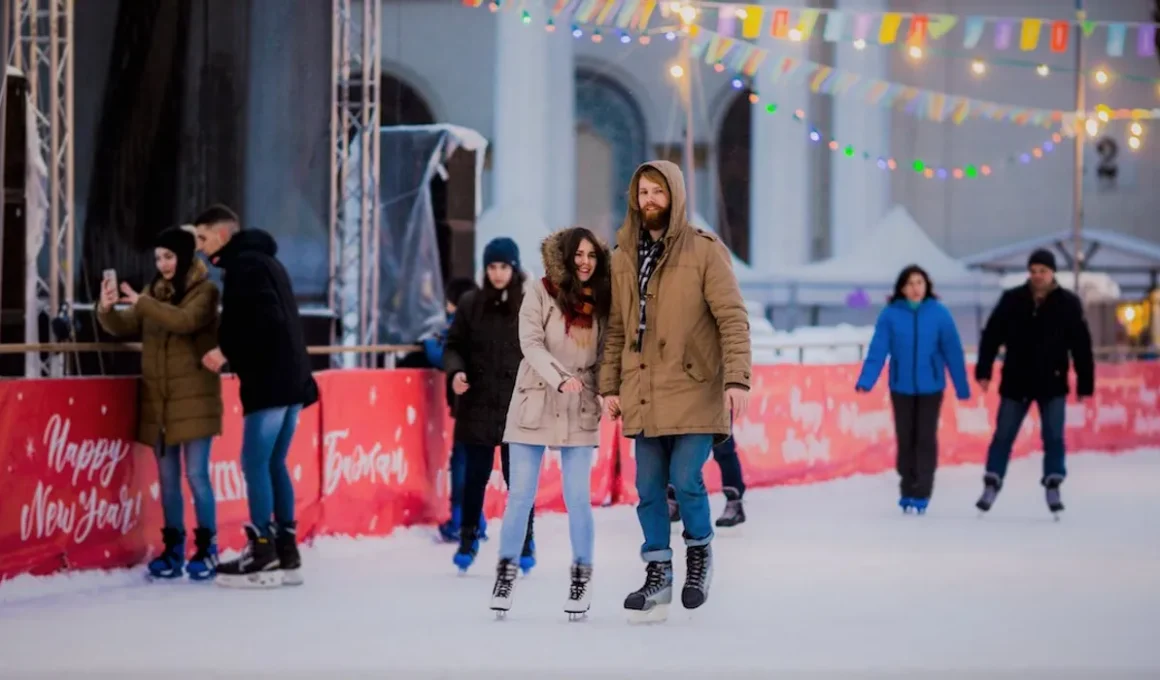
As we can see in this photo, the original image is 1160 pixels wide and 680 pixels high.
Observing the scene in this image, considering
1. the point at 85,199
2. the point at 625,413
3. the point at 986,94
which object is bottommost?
the point at 625,413

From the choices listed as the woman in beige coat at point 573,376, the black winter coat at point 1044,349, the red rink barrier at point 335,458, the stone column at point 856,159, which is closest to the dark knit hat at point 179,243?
the red rink barrier at point 335,458

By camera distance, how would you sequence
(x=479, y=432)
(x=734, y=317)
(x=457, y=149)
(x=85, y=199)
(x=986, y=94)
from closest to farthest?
(x=734, y=317)
(x=479, y=432)
(x=85, y=199)
(x=457, y=149)
(x=986, y=94)

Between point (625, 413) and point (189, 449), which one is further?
point (189, 449)

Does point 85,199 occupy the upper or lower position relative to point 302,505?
upper

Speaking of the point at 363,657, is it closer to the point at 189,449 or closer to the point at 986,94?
the point at 189,449

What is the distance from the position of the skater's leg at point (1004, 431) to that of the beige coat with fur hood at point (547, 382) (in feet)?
14.9

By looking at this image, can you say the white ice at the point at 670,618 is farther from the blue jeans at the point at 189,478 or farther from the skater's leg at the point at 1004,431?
the skater's leg at the point at 1004,431

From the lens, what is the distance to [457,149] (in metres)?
15.5

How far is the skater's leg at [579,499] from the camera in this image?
21.9 feet

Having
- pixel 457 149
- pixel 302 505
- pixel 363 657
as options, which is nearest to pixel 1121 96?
pixel 457 149

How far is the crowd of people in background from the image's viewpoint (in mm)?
6410

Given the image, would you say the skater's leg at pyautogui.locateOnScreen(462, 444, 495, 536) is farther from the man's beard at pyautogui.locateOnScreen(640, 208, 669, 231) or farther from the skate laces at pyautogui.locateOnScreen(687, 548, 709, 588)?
the man's beard at pyautogui.locateOnScreen(640, 208, 669, 231)

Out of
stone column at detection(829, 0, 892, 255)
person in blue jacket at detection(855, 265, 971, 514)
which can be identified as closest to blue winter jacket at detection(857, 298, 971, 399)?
person in blue jacket at detection(855, 265, 971, 514)

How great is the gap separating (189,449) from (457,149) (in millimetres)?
8062
